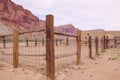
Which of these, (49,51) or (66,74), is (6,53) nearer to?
(66,74)

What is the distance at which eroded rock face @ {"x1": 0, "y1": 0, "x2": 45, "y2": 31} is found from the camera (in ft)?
365

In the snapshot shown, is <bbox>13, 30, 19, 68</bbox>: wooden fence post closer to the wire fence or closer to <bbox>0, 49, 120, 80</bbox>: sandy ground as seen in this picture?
<bbox>0, 49, 120, 80</bbox>: sandy ground

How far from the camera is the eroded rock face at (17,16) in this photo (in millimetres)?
111375

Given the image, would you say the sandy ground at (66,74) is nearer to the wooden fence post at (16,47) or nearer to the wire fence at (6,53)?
the wooden fence post at (16,47)

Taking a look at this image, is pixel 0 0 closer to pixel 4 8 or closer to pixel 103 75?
pixel 4 8

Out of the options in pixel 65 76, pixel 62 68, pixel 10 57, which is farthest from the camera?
pixel 10 57

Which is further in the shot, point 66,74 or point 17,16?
point 17,16

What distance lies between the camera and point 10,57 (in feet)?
36.3

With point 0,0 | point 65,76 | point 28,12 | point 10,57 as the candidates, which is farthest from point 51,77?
point 28,12

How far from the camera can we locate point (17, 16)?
124 meters

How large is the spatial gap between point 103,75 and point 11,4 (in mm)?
120861

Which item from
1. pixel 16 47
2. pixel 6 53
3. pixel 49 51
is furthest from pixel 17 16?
pixel 49 51

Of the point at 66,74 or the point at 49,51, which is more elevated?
the point at 49,51

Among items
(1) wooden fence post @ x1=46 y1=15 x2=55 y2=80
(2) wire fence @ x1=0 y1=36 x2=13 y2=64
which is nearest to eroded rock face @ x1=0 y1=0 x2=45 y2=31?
(2) wire fence @ x1=0 y1=36 x2=13 y2=64
